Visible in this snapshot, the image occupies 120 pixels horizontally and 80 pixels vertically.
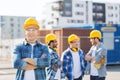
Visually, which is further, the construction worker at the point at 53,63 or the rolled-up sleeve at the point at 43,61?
the construction worker at the point at 53,63

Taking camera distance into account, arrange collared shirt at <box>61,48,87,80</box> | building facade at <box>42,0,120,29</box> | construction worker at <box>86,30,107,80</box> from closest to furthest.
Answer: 1. collared shirt at <box>61,48,87,80</box>
2. construction worker at <box>86,30,107,80</box>
3. building facade at <box>42,0,120,29</box>

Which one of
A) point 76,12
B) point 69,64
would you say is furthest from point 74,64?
point 76,12

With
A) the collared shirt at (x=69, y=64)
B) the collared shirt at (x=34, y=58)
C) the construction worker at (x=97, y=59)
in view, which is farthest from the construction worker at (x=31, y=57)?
the construction worker at (x=97, y=59)

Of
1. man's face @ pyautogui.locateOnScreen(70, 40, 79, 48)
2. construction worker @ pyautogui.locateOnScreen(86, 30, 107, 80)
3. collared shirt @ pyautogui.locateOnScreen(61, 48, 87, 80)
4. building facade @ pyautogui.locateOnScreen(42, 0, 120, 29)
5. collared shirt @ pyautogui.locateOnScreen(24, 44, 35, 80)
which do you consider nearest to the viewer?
collared shirt @ pyautogui.locateOnScreen(24, 44, 35, 80)

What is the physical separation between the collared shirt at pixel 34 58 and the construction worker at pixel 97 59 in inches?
122

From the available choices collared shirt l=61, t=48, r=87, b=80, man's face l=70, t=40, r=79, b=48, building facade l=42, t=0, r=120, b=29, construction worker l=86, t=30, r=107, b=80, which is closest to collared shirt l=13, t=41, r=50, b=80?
collared shirt l=61, t=48, r=87, b=80

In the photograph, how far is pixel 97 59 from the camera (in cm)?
800

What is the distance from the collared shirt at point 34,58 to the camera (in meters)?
4.76

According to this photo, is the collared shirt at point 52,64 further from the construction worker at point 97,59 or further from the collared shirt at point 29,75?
the collared shirt at point 29,75

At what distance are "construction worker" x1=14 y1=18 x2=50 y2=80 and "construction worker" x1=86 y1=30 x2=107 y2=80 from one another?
3112mm

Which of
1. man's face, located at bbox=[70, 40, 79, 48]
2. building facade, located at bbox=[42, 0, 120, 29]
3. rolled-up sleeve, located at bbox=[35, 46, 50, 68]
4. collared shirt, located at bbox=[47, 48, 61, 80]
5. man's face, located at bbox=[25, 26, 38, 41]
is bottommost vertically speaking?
collared shirt, located at bbox=[47, 48, 61, 80]

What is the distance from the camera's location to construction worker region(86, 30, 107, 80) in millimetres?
7902

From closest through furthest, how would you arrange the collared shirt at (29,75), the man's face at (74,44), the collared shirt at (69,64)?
the collared shirt at (29,75), the collared shirt at (69,64), the man's face at (74,44)

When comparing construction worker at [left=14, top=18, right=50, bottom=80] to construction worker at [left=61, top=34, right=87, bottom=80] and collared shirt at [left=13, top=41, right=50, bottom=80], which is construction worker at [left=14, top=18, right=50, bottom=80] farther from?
construction worker at [left=61, top=34, right=87, bottom=80]
